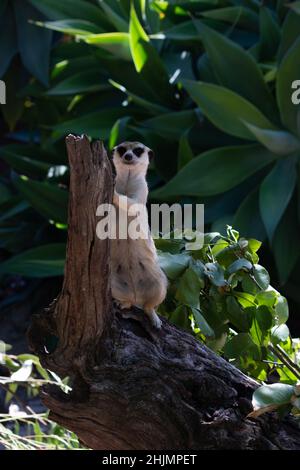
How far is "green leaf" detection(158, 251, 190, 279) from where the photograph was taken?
3.56 metres

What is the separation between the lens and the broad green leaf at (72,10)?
6.51 meters

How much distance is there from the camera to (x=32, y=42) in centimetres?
679

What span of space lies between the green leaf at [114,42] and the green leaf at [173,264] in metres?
2.48

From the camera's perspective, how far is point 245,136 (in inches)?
214

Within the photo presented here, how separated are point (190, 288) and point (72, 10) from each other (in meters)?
3.47

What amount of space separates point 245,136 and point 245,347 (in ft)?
6.93

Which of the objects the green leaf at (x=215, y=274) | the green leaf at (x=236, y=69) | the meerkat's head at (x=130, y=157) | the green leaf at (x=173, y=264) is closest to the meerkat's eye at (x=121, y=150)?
the meerkat's head at (x=130, y=157)

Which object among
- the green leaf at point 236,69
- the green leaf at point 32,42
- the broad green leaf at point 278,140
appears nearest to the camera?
the broad green leaf at point 278,140

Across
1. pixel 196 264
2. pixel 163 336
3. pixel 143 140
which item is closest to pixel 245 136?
pixel 143 140

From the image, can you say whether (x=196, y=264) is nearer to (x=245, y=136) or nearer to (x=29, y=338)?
(x=29, y=338)

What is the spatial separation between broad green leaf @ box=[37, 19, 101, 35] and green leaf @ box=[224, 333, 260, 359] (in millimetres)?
3063

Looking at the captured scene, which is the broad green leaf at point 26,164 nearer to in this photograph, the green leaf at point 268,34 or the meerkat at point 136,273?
the green leaf at point 268,34

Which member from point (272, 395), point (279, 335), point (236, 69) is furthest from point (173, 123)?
point (272, 395)
